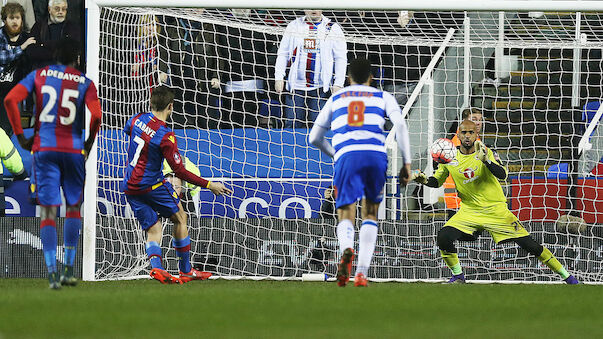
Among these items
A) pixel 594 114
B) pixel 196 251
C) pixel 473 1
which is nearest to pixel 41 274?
pixel 196 251

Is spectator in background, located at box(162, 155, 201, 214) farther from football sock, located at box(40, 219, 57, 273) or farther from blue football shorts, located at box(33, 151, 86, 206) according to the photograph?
football sock, located at box(40, 219, 57, 273)

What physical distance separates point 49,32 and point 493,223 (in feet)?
20.8

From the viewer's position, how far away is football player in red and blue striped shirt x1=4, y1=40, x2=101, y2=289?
23.3 feet

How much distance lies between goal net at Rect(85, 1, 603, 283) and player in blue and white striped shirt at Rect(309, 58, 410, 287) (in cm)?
286

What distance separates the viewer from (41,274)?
10.4 metres

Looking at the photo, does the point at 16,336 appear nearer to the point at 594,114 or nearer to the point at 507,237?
the point at 507,237

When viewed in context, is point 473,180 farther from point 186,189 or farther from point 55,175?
point 55,175

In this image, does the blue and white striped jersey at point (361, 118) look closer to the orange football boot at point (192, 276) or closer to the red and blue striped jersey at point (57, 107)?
the red and blue striped jersey at point (57, 107)

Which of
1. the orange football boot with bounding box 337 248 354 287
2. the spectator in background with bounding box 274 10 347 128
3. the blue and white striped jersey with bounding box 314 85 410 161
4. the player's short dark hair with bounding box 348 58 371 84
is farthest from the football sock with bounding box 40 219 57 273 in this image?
the spectator in background with bounding box 274 10 347 128

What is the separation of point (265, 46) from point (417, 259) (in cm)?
353

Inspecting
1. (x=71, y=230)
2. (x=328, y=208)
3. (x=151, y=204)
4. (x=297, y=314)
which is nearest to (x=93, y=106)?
(x=71, y=230)

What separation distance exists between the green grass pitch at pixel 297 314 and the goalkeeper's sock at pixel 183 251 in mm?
1728

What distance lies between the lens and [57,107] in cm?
713

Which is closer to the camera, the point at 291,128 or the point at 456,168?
the point at 456,168
